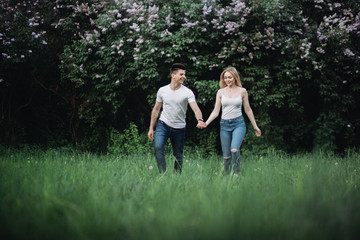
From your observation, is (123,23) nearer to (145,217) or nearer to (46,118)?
(46,118)

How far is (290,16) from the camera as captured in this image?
7789 millimetres

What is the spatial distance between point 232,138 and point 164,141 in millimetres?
1074

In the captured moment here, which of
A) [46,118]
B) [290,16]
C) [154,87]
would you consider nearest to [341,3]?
[290,16]

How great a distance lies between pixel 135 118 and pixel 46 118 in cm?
297

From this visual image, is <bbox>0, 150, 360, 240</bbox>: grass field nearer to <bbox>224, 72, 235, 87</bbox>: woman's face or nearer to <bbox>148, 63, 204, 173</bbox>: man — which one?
<bbox>148, 63, 204, 173</bbox>: man

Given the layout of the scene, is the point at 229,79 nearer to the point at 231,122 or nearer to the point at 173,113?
the point at 231,122

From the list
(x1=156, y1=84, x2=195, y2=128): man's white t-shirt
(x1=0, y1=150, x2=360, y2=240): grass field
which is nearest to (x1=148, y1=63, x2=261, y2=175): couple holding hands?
(x1=156, y1=84, x2=195, y2=128): man's white t-shirt

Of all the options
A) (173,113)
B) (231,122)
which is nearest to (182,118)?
(173,113)

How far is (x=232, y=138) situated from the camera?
15.8 feet

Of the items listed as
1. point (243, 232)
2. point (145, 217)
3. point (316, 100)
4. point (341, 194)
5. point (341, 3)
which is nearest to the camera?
point (243, 232)

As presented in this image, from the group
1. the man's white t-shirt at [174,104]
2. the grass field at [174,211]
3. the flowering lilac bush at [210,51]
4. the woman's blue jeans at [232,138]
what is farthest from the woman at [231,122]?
the flowering lilac bush at [210,51]

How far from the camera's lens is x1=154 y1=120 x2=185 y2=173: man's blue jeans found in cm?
464

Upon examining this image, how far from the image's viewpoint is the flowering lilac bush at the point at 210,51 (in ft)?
24.3

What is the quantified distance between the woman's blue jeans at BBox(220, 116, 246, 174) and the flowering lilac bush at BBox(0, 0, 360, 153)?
2.69 meters
